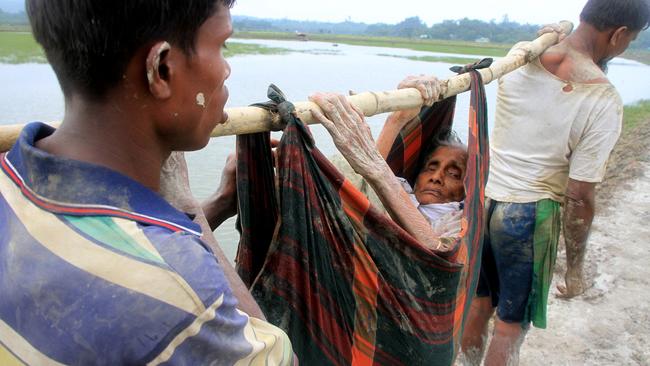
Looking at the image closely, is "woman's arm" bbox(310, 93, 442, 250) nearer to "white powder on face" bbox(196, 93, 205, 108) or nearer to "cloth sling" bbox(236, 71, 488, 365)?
"cloth sling" bbox(236, 71, 488, 365)

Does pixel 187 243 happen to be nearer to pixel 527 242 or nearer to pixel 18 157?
pixel 18 157

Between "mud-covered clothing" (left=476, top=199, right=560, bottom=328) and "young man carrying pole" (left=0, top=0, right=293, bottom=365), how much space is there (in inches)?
84.2

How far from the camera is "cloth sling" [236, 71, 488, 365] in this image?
1489 mm

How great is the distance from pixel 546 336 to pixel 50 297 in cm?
374

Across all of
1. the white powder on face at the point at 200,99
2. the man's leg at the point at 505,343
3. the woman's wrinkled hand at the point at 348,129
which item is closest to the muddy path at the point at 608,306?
the man's leg at the point at 505,343

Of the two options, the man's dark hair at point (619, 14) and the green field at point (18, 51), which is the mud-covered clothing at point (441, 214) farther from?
the green field at point (18, 51)

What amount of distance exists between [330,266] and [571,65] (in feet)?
5.66

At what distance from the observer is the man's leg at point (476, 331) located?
3.02 metres

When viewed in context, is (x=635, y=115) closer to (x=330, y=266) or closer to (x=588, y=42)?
(x=588, y=42)

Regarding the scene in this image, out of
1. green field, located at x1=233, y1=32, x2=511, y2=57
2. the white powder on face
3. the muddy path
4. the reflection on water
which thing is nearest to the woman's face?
the muddy path

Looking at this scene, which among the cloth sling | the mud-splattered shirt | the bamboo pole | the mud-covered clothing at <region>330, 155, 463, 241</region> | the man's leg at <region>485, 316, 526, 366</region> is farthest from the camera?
the man's leg at <region>485, 316, 526, 366</region>

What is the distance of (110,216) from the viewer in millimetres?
719

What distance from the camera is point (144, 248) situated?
2.32 feet

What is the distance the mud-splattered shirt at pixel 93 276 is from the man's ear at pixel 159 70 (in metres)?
0.14
